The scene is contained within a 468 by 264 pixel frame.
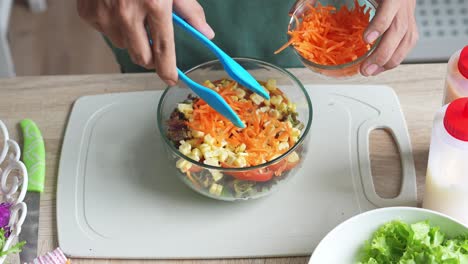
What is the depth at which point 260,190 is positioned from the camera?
1.16 meters

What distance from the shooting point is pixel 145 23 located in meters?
1.08

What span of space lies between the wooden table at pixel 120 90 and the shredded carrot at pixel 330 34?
0.68 feet

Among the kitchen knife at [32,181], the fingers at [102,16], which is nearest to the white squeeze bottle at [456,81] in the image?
the fingers at [102,16]

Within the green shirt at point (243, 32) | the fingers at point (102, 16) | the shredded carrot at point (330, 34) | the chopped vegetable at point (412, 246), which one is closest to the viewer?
the chopped vegetable at point (412, 246)

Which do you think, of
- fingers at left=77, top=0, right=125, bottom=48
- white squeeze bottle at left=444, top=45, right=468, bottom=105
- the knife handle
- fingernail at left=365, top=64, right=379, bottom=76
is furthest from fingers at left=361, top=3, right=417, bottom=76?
the knife handle

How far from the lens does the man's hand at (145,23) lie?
1.04 meters

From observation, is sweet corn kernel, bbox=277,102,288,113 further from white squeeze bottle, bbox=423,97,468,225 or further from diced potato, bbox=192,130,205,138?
white squeeze bottle, bbox=423,97,468,225

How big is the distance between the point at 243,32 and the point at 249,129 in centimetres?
42

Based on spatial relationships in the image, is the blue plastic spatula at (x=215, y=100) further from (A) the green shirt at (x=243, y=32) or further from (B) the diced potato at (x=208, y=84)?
(A) the green shirt at (x=243, y=32)

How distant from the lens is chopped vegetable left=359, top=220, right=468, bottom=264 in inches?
37.8

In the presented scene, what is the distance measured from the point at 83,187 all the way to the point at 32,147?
0.46ft

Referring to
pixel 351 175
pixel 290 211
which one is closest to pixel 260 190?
pixel 290 211

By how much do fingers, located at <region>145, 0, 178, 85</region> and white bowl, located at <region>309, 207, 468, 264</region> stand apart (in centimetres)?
37

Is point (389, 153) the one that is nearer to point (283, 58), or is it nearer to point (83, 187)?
point (283, 58)
